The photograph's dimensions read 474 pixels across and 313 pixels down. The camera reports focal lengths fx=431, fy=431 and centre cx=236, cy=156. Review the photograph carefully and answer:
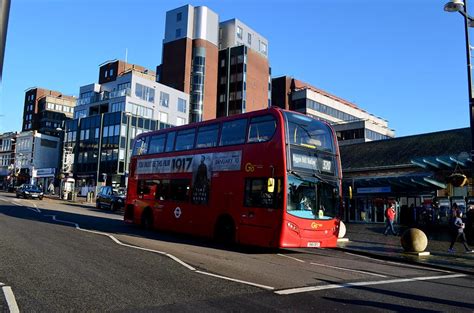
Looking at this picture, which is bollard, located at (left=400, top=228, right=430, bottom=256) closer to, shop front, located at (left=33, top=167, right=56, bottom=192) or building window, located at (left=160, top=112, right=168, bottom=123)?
building window, located at (left=160, top=112, right=168, bottom=123)

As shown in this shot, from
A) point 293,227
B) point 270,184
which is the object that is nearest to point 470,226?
point 293,227

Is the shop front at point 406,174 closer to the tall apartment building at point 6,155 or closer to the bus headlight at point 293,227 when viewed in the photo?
the bus headlight at point 293,227

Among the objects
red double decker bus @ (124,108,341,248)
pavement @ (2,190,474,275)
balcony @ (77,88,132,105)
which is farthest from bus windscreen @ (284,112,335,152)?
balcony @ (77,88,132,105)

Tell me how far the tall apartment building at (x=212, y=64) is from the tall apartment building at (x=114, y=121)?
12.8ft

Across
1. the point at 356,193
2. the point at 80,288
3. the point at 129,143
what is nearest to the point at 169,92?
the point at 129,143

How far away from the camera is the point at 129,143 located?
2630 inches

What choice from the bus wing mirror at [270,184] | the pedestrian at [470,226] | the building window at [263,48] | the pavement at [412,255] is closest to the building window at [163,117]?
the building window at [263,48]

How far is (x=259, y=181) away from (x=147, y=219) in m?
7.86

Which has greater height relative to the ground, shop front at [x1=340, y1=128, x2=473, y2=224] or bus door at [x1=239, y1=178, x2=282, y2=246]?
shop front at [x1=340, y1=128, x2=473, y2=224]

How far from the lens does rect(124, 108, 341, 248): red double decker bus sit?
43.0ft

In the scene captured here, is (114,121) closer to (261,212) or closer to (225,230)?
(225,230)

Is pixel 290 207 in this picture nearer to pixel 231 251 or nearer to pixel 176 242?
pixel 231 251

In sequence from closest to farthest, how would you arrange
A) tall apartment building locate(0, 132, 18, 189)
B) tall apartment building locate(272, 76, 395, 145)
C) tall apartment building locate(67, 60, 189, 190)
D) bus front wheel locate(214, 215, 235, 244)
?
bus front wheel locate(214, 215, 235, 244)
tall apartment building locate(67, 60, 189, 190)
tall apartment building locate(272, 76, 395, 145)
tall apartment building locate(0, 132, 18, 189)

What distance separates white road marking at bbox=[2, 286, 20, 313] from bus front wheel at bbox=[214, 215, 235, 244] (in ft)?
26.6
